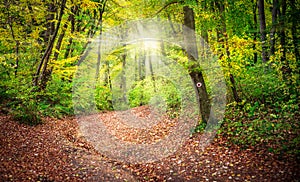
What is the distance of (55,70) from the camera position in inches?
540

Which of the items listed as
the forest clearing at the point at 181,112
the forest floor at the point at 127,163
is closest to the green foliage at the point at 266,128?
the forest clearing at the point at 181,112

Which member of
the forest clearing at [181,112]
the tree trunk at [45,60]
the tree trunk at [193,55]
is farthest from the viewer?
the tree trunk at [45,60]

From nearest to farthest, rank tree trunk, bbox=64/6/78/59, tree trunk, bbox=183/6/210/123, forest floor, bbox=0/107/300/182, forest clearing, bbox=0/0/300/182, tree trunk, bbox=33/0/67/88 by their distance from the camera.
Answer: forest floor, bbox=0/107/300/182 < forest clearing, bbox=0/0/300/182 < tree trunk, bbox=183/6/210/123 < tree trunk, bbox=33/0/67/88 < tree trunk, bbox=64/6/78/59

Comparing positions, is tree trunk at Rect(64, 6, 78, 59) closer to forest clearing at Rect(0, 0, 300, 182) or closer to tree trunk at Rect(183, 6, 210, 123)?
forest clearing at Rect(0, 0, 300, 182)

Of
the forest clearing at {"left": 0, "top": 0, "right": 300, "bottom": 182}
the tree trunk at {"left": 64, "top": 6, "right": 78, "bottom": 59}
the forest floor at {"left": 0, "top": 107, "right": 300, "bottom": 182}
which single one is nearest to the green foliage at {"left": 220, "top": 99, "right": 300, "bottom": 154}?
the forest clearing at {"left": 0, "top": 0, "right": 300, "bottom": 182}

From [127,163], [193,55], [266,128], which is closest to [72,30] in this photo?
[193,55]

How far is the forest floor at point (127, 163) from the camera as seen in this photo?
5949 millimetres

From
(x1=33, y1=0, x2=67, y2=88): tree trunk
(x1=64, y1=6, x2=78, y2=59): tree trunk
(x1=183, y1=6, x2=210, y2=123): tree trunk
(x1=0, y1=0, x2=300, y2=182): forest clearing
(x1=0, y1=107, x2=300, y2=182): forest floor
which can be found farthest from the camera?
(x1=64, y1=6, x2=78, y2=59): tree trunk

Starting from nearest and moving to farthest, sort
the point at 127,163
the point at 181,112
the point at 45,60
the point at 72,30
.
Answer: the point at 127,163, the point at 181,112, the point at 45,60, the point at 72,30

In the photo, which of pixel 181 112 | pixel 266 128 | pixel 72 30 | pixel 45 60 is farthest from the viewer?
pixel 72 30

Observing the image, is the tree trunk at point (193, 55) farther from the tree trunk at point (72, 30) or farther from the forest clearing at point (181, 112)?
the tree trunk at point (72, 30)

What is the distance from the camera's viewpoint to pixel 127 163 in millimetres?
8109

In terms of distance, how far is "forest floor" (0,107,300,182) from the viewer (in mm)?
5949

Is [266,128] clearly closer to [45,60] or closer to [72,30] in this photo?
[45,60]
